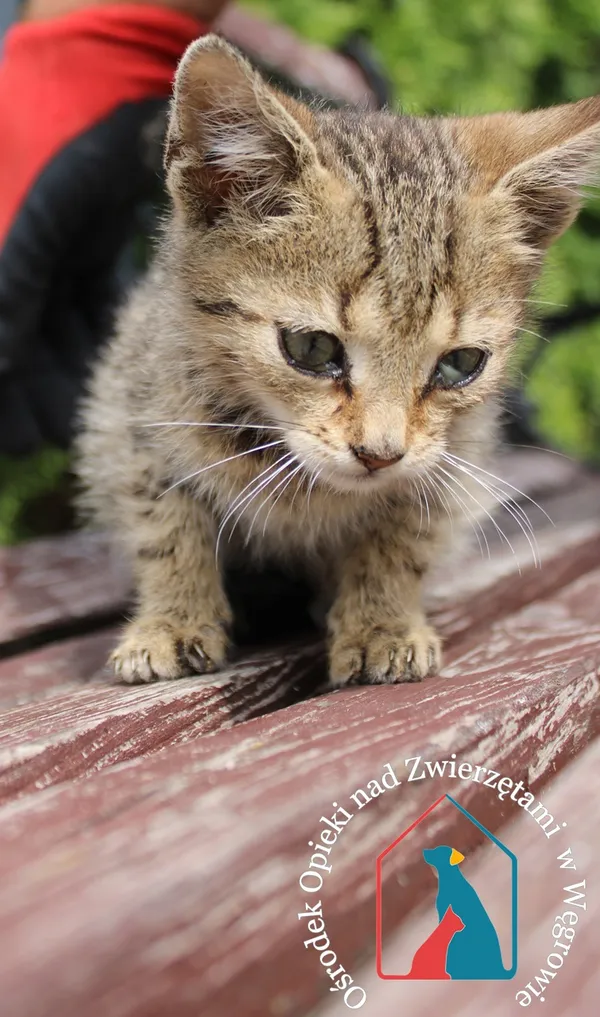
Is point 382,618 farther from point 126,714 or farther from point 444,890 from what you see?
point 444,890

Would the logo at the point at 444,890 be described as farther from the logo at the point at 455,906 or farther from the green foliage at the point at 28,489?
the green foliage at the point at 28,489

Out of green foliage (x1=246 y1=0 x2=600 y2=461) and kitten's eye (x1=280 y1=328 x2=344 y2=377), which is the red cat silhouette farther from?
green foliage (x1=246 y1=0 x2=600 y2=461)

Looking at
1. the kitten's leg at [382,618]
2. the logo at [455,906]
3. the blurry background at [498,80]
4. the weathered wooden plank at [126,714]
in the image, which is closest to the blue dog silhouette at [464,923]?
the logo at [455,906]

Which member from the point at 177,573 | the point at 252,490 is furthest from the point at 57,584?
the point at 252,490

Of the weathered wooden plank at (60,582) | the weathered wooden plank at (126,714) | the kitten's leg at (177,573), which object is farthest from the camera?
the weathered wooden plank at (60,582)

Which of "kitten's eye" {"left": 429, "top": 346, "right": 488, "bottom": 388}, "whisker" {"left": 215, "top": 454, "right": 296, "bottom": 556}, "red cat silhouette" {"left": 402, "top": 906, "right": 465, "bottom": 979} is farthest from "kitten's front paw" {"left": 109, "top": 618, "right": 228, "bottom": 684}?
"red cat silhouette" {"left": 402, "top": 906, "right": 465, "bottom": 979}

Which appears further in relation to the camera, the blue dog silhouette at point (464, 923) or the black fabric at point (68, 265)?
the black fabric at point (68, 265)

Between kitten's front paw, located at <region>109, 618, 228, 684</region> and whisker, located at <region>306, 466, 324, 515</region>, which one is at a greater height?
whisker, located at <region>306, 466, 324, 515</region>

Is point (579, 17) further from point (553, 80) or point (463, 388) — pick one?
point (463, 388)
